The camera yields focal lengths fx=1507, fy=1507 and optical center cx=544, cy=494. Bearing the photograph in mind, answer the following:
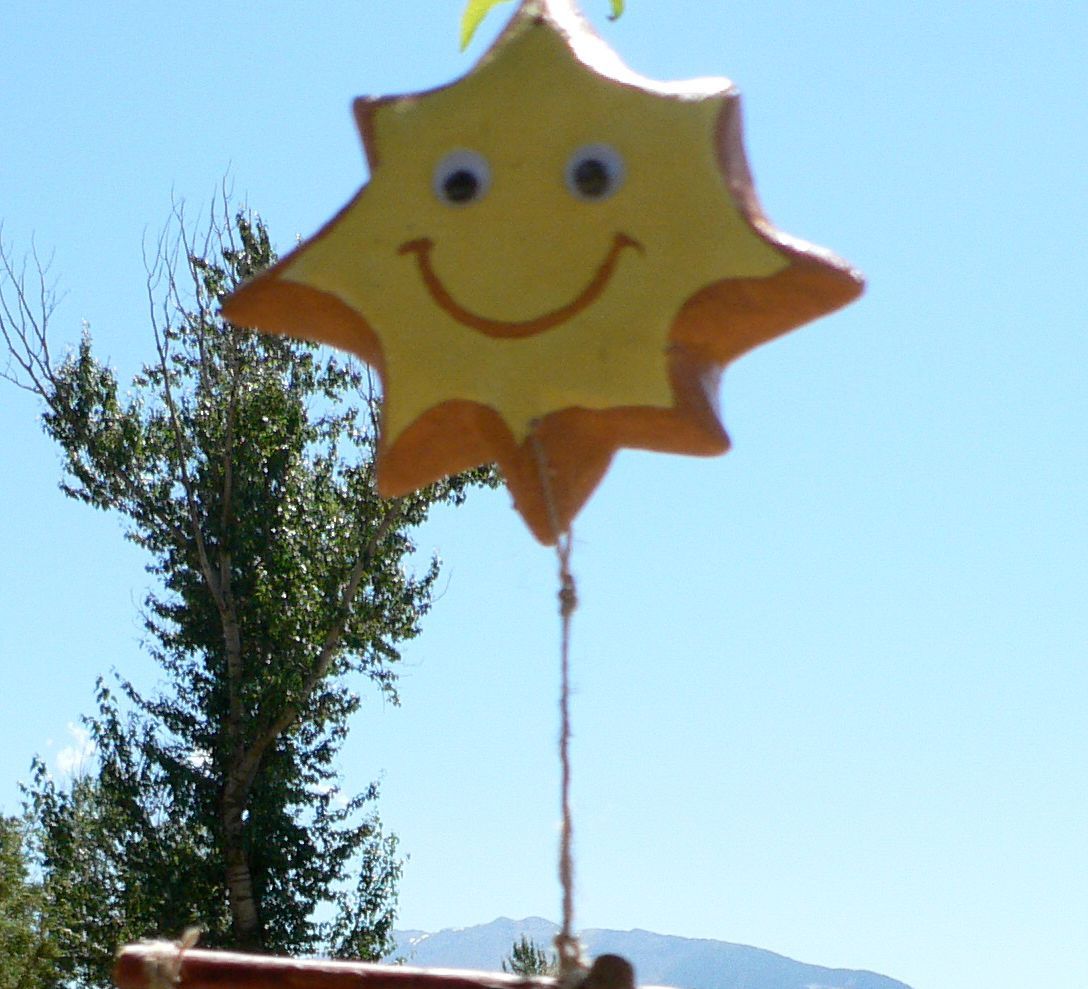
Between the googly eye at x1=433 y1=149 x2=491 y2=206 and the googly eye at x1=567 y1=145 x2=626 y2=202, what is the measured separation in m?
0.14

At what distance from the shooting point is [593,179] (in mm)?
2186

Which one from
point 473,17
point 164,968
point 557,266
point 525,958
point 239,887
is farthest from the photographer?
point 525,958

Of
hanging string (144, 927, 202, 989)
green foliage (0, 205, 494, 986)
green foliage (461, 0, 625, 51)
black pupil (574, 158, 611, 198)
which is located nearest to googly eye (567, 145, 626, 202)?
black pupil (574, 158, 611, 198)

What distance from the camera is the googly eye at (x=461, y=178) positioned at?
2240 mm

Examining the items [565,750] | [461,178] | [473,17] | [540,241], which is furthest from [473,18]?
[565,750]

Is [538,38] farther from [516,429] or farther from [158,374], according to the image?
[158,374]

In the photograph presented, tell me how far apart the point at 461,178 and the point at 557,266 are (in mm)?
215

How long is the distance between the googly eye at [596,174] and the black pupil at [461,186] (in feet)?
0.49

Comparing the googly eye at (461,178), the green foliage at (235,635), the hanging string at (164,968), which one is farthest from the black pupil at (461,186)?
the green foliage at (235,635)

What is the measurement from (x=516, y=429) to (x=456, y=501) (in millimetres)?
10599

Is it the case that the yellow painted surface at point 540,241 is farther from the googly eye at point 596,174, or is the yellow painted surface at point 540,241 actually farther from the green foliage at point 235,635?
the green foliage at point 235,635

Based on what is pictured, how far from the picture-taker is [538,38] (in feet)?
7.60

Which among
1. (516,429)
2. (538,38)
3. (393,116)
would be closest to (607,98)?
(538,38)

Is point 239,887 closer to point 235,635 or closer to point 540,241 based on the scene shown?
point 235,635
